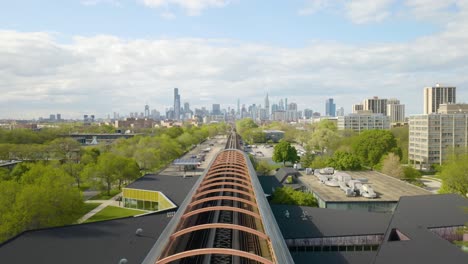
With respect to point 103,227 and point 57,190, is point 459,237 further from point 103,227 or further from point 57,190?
point 57,190

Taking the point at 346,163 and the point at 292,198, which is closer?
the point at 292,198

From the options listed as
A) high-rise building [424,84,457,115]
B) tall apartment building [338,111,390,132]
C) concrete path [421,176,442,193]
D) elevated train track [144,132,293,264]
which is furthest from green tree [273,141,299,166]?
high-rise building [424,84,457,115]

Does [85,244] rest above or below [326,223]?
above

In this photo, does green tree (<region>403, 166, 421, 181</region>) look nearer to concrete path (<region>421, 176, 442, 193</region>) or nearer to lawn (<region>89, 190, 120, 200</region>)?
concrete path (<region>421, 176, 442, 193</region>)

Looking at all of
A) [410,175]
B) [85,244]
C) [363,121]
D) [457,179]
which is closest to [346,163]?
[410,175]

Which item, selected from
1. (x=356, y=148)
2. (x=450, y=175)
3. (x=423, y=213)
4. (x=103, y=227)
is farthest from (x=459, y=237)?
(x=356, y=148)

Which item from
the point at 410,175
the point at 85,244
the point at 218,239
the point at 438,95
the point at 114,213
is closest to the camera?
the point at 218,239

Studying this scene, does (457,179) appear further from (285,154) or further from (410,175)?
(285,154)
